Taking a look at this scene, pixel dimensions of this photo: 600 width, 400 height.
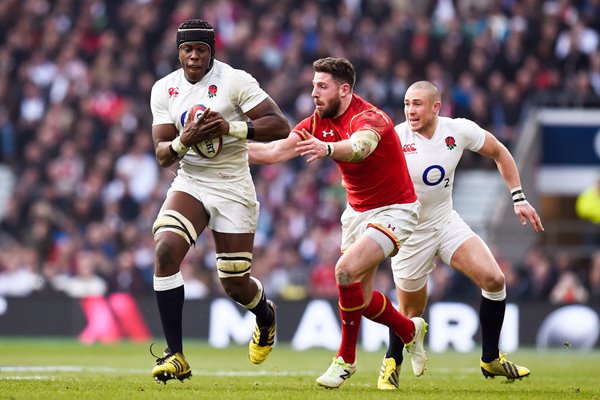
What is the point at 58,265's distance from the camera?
23.9m

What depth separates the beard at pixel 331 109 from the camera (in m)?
11.6

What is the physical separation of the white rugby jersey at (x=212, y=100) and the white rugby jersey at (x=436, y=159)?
1699 millimetres

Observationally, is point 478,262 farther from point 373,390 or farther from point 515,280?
point 515,280

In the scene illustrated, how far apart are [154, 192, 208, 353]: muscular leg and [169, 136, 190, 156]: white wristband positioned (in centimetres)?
59

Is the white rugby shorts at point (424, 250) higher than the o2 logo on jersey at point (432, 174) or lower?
lower

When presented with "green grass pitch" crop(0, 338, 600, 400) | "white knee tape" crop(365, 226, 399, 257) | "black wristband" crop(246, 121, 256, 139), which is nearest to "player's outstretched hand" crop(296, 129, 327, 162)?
"black wristband" crop(246, 121, 256, 139)

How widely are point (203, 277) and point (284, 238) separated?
5.66 ft

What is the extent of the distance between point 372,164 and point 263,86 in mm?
14853

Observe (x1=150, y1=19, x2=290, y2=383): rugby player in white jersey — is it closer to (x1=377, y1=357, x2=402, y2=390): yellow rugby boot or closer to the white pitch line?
(x1=377, y1=357, x2=402, y2=390): yellow rugby boot

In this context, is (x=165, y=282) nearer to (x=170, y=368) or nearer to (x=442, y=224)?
(x=170, y=368)

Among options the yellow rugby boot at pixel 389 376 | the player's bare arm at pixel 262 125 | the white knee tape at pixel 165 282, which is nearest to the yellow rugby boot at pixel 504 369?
the yellow rugby boot at pixel 389 376

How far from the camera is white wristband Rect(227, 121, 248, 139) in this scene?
449 inches

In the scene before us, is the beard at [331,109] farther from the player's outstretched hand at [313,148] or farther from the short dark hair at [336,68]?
the player's outstretched hand at [313,148]

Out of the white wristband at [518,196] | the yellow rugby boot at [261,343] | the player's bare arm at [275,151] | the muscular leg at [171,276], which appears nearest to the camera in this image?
the muscular leg at [171,276]
